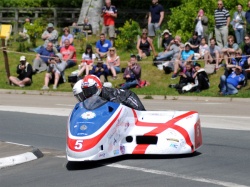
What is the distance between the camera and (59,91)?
27547mm

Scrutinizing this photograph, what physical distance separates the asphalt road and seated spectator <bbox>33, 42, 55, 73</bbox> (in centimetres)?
1012

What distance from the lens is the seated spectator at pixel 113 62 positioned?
27.6 metres

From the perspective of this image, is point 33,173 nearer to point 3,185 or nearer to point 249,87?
point 3,185

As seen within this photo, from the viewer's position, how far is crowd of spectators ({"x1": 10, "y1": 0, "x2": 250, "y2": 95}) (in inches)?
964

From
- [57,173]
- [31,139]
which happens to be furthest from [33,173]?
[31,139]

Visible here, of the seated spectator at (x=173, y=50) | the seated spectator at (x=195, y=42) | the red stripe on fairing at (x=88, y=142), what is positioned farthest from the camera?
the seated spectator at (x=173, y=50)

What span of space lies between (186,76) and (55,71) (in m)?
5.37

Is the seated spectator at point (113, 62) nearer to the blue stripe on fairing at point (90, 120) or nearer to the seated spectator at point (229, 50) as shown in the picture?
the seated spectator at point (229, 50)

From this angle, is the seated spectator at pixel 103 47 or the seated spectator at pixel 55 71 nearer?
the seated spectator at pixel 55 71

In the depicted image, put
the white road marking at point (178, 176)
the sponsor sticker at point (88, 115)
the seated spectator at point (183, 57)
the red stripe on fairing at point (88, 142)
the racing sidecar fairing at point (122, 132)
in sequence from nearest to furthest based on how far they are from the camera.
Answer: the white road marking at point (178, 176)
the red stripe on fairing at point (88, 142)
the racing sidecar fairing at point (122, 132)
the sponsor sticker at point (88, 115)
the seated spectator at point (183, 57)

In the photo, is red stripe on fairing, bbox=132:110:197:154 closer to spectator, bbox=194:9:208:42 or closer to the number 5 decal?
the number 5 decal

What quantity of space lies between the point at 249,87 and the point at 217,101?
1211mm

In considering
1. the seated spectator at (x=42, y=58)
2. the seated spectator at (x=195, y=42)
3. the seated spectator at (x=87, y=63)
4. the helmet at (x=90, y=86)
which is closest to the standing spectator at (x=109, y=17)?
the seated spectator at (x=42, y=58)

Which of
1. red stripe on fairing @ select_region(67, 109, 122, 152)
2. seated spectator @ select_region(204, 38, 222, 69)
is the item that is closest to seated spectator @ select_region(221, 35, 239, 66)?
seated spectator @ select_region(204, 38, 222, 69)
